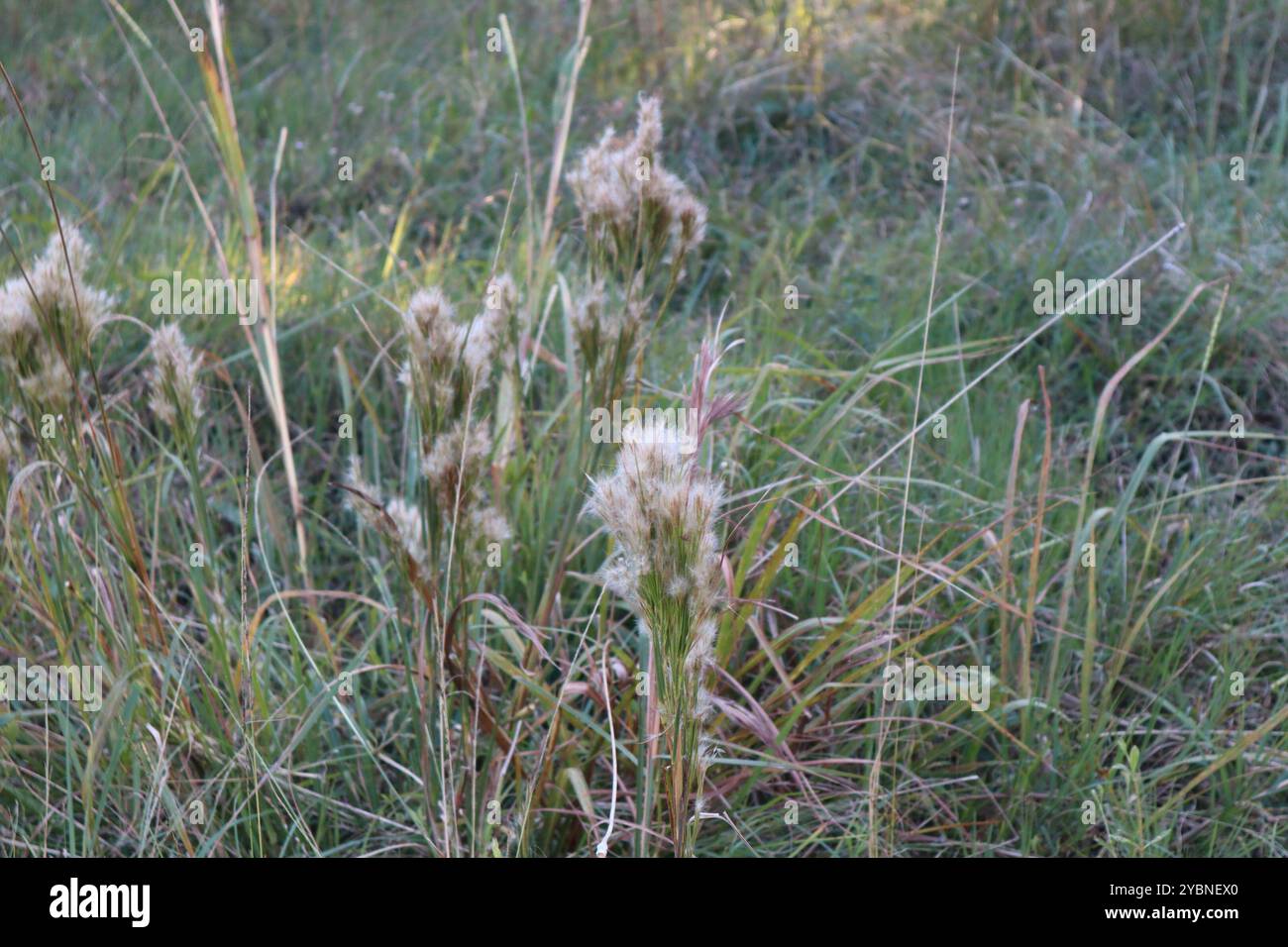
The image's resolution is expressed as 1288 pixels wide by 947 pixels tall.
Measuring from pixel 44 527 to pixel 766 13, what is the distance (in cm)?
305

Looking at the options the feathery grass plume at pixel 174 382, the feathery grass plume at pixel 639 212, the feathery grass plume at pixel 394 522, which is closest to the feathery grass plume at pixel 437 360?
the feathery grass plume at pixel 394 522

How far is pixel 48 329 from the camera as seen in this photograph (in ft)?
5.37

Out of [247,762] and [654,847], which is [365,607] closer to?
[247,762]

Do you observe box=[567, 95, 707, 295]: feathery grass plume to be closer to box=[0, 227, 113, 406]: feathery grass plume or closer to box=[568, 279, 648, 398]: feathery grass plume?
box=[568, 279, 648, 398]: feathery grass plume

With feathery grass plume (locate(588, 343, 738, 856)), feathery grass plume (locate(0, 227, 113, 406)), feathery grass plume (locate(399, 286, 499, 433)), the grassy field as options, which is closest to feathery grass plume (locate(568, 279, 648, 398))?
the grassy field

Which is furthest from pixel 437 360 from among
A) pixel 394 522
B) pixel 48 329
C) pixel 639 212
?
pixel 48 329

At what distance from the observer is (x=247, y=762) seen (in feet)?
5.82

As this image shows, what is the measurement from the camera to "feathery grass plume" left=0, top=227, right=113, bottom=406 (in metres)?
1.63

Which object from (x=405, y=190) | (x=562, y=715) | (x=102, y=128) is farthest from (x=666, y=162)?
(x=562, y=715)

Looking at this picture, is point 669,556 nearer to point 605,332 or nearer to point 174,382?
point 605,332

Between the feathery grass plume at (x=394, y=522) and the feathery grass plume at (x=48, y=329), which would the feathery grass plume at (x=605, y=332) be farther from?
the feathery grass plume at (x=48, y=329)

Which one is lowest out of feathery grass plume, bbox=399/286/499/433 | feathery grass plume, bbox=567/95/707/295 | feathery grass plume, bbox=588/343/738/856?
feathery grass plume, bbox=588/343/738/856

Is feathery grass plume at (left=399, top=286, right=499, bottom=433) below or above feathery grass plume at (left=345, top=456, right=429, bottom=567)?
above

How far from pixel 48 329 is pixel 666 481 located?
3.04 ft
